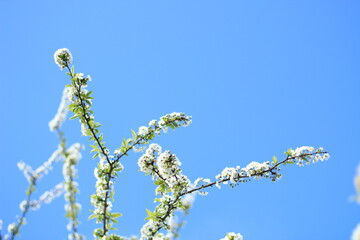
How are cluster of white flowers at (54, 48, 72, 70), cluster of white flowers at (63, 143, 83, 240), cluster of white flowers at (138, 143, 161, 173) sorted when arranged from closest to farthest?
cluster of white flowers at (63, 143, 83, 240), cluster of white flowers at (138, 143, 161, 173), cluster of white flowers at (54, 48, 72, 70)

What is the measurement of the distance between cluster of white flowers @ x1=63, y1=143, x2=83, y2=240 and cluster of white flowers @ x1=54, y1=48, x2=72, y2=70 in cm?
205

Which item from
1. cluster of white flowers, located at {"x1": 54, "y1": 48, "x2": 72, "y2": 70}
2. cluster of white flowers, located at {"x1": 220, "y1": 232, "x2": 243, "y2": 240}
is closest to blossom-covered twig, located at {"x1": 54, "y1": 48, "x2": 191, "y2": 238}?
cluster of white flowers, located at {"x1": 54, "y1": 48, "x2": 72, "y2": 70}

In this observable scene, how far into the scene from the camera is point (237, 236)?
528 centimetres

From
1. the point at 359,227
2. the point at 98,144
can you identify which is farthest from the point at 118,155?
the point at 359,227

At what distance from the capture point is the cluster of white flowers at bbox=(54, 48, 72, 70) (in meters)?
5.86

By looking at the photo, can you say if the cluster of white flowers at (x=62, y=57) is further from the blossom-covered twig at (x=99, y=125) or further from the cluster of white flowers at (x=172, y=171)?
the cluster of white flowers at (x=172, y=171)

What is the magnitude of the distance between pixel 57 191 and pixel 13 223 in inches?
30.1

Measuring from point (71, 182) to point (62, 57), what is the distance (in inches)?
96.3

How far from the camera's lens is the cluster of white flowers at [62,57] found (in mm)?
5855

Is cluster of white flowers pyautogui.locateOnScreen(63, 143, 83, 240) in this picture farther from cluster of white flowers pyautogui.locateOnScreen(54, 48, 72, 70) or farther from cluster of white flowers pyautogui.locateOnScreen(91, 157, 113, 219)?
cluster of white flowers pyautogui.locateOnScreen(54, 48, 72, 70)

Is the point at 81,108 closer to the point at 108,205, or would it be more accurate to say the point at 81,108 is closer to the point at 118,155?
the point at 118,155

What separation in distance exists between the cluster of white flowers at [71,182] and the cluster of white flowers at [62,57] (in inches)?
80.7

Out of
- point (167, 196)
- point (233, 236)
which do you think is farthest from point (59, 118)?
point (233, 236)

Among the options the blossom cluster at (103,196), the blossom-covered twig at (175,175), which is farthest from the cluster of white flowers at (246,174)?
the blossom cluster at (103,196)
